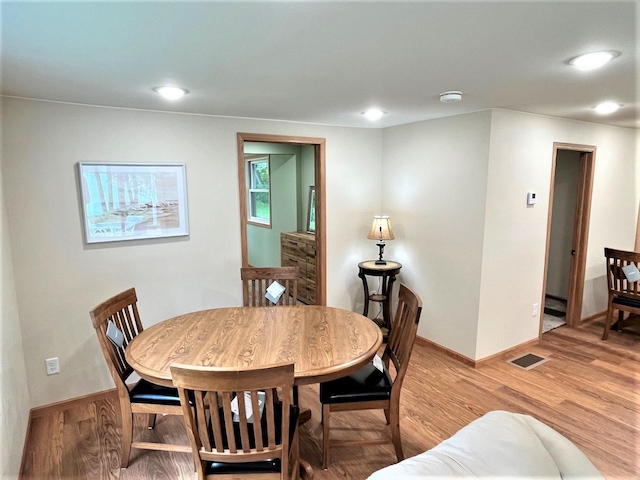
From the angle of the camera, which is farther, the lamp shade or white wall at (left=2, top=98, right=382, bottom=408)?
the lamp shade

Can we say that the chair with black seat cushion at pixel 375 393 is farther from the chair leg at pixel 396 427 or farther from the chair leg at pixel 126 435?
the chair leg at pixel 126 435

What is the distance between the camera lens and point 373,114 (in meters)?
3.14

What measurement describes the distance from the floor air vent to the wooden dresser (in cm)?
223

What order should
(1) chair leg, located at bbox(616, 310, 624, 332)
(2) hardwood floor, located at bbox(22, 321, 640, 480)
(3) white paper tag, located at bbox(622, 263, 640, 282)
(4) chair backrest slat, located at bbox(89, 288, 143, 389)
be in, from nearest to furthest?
(4) chair backrest slat, located at bbox(89, 288, 143, 389) → (2) hardwood floor, located at bbox(22, 321, 640, 480) → (3) white paper tag, located at bbox(622, 263, 640, 282) → (1) chair leg, located at bbox(616, 310, 624, 332)

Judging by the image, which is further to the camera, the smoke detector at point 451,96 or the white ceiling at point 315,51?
the smoke detector at point 451,96

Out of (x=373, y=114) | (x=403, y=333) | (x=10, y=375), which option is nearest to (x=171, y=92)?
(x=373, y=114)

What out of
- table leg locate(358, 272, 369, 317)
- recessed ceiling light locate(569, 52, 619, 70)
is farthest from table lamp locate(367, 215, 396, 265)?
recessed ceiling light locate(569, 52, 619, 70)

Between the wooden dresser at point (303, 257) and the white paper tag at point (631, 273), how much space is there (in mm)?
3213

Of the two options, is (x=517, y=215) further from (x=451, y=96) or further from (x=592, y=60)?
(x=592, y=60)

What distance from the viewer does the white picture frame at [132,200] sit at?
269 cm

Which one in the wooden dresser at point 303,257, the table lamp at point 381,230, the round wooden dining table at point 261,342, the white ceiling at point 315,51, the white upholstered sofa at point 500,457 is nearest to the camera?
the white upholstered sofa at point 500,457

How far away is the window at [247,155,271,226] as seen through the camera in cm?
597

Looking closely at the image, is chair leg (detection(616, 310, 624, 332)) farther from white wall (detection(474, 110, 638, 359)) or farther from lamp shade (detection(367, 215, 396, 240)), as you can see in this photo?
lamp shade (detection(367, 215, 396, 240))

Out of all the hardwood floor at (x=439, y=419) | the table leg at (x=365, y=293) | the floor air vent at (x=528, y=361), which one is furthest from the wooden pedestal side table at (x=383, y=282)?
the floor air vent at (x=528, y=361)
